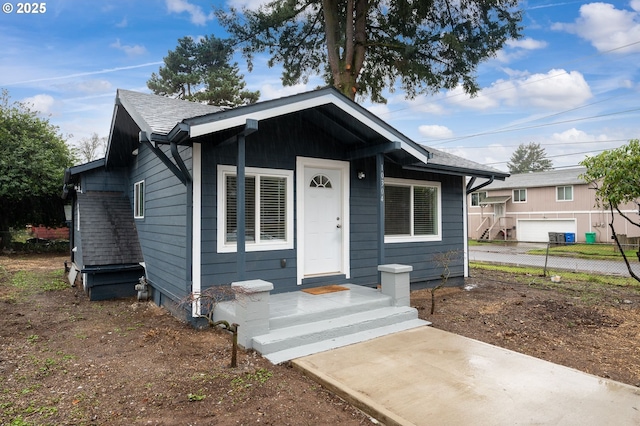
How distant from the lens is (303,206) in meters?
5.95

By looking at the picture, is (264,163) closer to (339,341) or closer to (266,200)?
(266,200)

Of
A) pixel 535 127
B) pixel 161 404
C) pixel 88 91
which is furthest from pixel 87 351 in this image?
pixel 535 127

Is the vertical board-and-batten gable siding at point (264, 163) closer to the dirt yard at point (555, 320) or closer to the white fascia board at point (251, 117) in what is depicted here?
the white fascia board at point (251, 117)

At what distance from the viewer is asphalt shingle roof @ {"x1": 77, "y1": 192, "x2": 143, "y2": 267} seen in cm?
688

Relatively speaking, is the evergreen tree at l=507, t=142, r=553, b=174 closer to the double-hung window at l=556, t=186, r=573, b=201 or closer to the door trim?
the double-hung window at l=556, t=186, r=573, b=201

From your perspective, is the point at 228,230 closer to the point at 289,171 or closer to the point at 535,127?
the point at 289,171

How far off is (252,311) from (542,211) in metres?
24.8

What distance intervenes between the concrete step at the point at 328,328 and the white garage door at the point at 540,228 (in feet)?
69.2

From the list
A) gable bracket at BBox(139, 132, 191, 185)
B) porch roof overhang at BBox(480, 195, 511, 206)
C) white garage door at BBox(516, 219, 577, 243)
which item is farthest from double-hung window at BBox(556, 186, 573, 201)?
gable bracket at BBox(139, 132, 191, 185)

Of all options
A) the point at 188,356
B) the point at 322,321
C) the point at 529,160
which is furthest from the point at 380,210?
the point at 529,160

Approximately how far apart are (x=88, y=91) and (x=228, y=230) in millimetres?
16460

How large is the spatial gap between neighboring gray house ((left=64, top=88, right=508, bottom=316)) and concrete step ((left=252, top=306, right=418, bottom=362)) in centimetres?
87

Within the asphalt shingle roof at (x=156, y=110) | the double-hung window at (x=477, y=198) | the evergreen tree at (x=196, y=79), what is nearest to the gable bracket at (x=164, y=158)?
the asphalt shingle roof at (x=156, y=110)

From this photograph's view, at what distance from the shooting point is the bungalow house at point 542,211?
21281 millimetres
